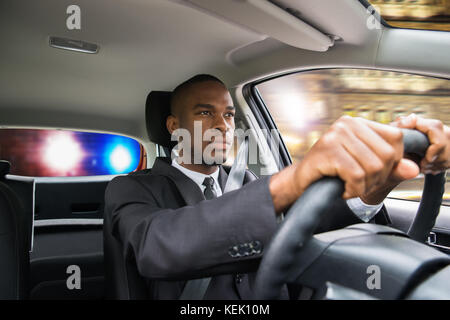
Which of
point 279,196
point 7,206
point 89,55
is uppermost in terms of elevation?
point 89,55

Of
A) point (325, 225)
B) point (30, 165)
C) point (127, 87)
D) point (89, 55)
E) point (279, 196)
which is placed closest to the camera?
point (279, 196)

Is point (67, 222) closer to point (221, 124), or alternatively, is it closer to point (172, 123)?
point (172, 123)

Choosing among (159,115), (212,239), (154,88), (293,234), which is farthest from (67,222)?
(293,234)

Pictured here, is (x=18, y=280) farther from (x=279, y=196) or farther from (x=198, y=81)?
(x=279, y=196)

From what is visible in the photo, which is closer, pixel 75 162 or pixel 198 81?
pixel 198 81

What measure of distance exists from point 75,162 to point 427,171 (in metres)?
2.45

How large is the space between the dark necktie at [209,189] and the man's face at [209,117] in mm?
74

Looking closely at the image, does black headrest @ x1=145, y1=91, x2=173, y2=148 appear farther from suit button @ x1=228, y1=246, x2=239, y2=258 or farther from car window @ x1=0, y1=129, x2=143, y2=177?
car window @ x1=0, y1=129, x2=143, y2=177

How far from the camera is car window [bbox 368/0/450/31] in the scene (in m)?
1.40

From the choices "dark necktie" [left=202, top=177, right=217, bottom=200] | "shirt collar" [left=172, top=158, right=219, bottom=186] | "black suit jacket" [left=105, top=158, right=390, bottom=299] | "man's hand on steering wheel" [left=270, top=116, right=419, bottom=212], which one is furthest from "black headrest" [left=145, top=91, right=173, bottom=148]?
"man's hand on steering wheel" [left=270, top=116, right=419, bottom=212]

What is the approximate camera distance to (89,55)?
6.25 feet

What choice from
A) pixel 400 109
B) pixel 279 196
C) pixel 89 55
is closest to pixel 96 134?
pixel 89 55

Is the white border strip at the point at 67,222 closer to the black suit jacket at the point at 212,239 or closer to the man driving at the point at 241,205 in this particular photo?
the man driving at the point at 241,205

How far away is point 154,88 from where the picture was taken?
7.07 ft
